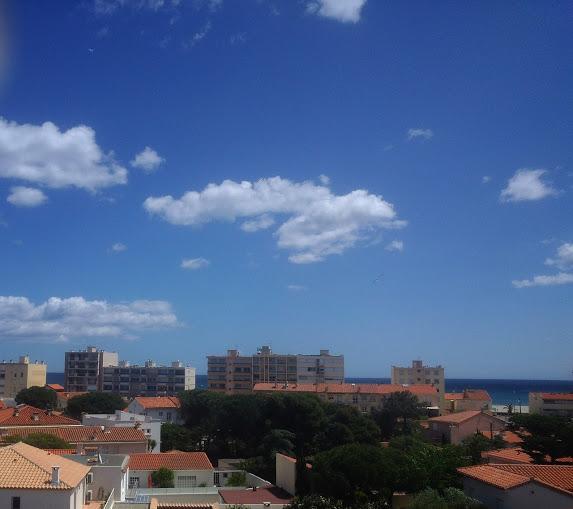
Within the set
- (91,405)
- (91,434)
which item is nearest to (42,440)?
(91,434)

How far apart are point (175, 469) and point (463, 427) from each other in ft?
115

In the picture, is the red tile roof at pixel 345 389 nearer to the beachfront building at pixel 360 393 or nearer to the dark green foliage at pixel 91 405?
the beachfront building at pixel 360 393

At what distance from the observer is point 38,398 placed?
9481 centimetres

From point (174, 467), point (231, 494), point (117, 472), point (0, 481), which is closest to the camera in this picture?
point (0, 481)

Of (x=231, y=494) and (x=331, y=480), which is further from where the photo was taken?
(x=231, y=494)

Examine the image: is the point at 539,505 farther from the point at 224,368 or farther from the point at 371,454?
the point at 224,368

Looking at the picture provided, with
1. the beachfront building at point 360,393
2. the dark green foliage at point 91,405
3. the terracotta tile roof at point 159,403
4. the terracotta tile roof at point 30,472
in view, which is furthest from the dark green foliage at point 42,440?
the beachfront building at point 360,393

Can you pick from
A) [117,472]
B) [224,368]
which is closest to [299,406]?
[117,472]

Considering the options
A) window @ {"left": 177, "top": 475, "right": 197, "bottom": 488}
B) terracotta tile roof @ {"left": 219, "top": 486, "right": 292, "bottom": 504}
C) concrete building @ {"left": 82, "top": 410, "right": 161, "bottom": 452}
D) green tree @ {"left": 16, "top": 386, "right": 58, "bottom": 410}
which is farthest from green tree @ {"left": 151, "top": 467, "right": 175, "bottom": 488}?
green tree @ {"left": 16, "top": 386, "right": 58, "bottom": 410}

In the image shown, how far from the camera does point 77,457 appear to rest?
34.6 m

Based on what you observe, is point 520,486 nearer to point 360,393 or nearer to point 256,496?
point 256,496

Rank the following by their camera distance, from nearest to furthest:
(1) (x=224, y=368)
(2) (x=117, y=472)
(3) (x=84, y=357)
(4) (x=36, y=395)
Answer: (2) (x=117, y=472) < (4) (x=36, y=395) < (1) (x=224, y=368) < (3) (x=84, y=357)

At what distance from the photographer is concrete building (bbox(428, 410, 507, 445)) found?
226ft

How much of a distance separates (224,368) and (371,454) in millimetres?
93849
